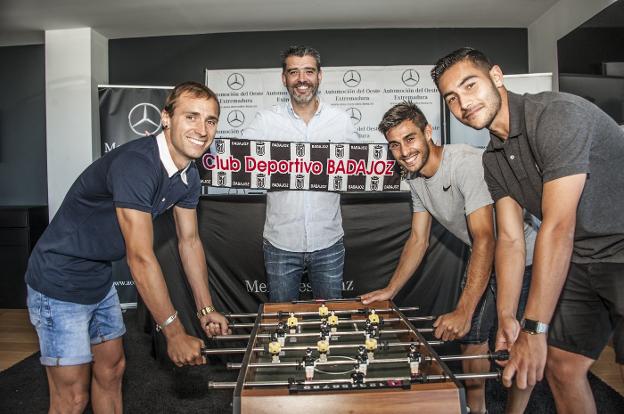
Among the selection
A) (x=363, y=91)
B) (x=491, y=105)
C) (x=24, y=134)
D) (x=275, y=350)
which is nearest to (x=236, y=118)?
(x=363, y=91)

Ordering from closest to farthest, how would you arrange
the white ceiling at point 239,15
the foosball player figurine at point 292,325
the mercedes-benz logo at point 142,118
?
the foosball player figurine at point 292,325 → the white ceiling at point 239,15 → the mercedes-benz logo at point 142,118

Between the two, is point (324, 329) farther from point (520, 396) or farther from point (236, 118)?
point (236, 118)

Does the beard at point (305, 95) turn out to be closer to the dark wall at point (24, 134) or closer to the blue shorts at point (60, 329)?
the blue shorts at point (60, 329)

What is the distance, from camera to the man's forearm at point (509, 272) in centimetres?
166

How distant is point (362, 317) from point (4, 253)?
445cm

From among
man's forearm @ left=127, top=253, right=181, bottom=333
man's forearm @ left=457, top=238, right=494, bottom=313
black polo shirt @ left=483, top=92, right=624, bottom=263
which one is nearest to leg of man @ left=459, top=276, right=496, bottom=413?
man's forearm @ left=457, top=238, right=494, bottom=313

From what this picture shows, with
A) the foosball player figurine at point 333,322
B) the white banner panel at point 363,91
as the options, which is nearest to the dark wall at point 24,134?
the white banner panel at point 363,91

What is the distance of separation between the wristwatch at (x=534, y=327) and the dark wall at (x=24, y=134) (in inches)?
231

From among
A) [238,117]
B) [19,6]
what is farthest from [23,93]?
[238,117]

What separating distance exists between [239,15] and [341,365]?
446cm

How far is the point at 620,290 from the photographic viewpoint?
151 centimetres

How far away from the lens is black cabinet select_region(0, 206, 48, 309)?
4715mm

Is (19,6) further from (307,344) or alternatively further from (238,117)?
(307,344)

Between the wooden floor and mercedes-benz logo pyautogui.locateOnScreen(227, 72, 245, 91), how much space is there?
3.30 metres
